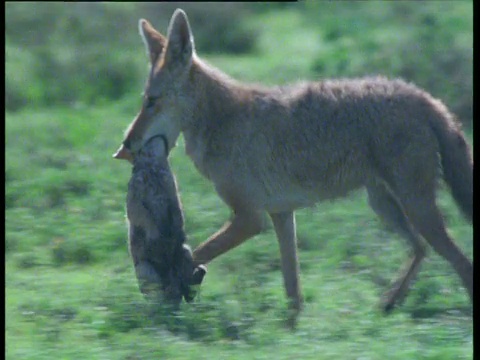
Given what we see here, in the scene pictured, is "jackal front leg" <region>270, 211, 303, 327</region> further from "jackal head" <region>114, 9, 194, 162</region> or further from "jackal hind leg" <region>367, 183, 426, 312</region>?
"jackal head" <region>114, 9, 194, 162</region>

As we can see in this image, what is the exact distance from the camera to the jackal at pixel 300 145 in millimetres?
7512

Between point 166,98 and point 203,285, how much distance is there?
4.25ft

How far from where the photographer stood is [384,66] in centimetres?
1391

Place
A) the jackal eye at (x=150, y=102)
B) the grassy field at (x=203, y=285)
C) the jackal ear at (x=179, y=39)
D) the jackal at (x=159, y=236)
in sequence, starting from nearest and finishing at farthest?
the grassy field at (x=203, y=285), the jackal at (x=159, y=236), the jackal ear at (x=179, y=39), the jackal eye at (x=150, y=102)

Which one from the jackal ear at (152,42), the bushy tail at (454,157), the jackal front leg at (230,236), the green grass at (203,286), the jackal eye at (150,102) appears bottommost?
the green grass at (203,286)

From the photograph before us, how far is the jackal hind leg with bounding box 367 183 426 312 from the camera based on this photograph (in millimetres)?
7930

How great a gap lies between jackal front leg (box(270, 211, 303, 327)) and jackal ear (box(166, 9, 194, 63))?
127cm

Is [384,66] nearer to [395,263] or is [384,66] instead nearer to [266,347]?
[395,263]

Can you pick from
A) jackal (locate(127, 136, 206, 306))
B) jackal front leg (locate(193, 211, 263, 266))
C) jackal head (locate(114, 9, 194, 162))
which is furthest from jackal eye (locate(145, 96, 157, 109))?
jackal front leg (locate(193, 211, 263, 266))

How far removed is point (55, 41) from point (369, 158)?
1063 centimetres

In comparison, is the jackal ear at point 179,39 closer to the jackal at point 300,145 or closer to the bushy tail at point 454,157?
the jackal at point 300,145

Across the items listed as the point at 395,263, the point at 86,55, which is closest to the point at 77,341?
the point at 395,263

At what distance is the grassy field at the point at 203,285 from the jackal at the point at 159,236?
17 cm

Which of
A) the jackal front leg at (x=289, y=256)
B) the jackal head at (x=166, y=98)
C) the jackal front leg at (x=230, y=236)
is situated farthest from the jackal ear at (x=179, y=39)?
the jackal front leg at (x=289, y=256)
